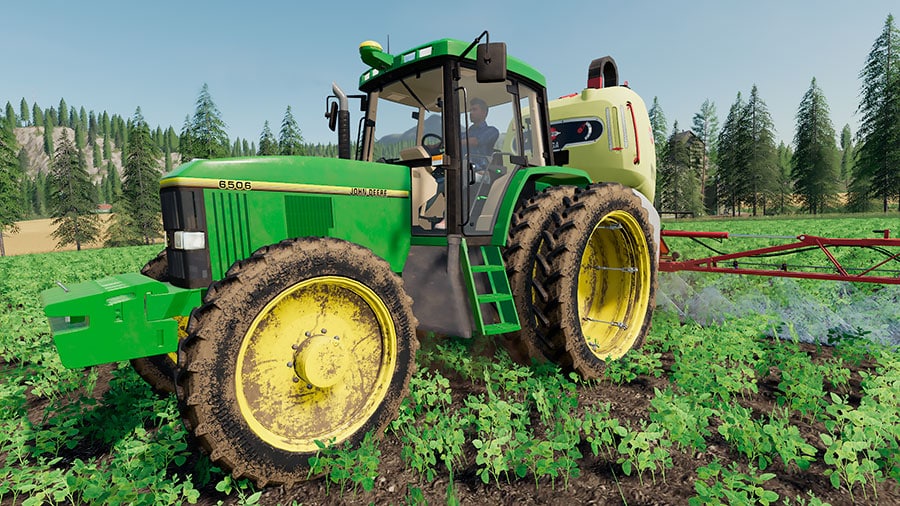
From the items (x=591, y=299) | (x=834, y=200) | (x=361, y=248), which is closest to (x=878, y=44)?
(x=834, y=200)

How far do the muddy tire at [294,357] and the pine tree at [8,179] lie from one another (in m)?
48.5

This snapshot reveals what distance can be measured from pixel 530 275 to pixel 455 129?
127 centimetres

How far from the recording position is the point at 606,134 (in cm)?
559

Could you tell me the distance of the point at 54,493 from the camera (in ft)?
7.77

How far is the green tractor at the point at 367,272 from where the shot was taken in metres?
2.38

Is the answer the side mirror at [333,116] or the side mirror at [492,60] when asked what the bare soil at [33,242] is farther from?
the side mirror at [492,60]

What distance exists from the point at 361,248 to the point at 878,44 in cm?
5735

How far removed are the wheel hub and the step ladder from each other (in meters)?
1.05

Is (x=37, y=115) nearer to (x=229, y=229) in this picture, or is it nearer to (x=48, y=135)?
(x=48, y=135)

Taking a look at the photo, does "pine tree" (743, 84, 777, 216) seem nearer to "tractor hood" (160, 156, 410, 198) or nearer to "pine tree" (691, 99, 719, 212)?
"pine tree" (691, 99, 719, 212)

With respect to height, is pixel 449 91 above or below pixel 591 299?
above

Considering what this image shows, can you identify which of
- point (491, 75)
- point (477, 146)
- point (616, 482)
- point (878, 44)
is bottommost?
point (616, 482)

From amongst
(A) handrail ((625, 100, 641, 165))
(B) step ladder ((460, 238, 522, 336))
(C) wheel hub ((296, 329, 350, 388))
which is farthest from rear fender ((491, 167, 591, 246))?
(C) wheel hub ((296, 329, 350, 388))

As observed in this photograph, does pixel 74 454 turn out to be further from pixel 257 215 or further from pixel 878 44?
pixel 878 44
